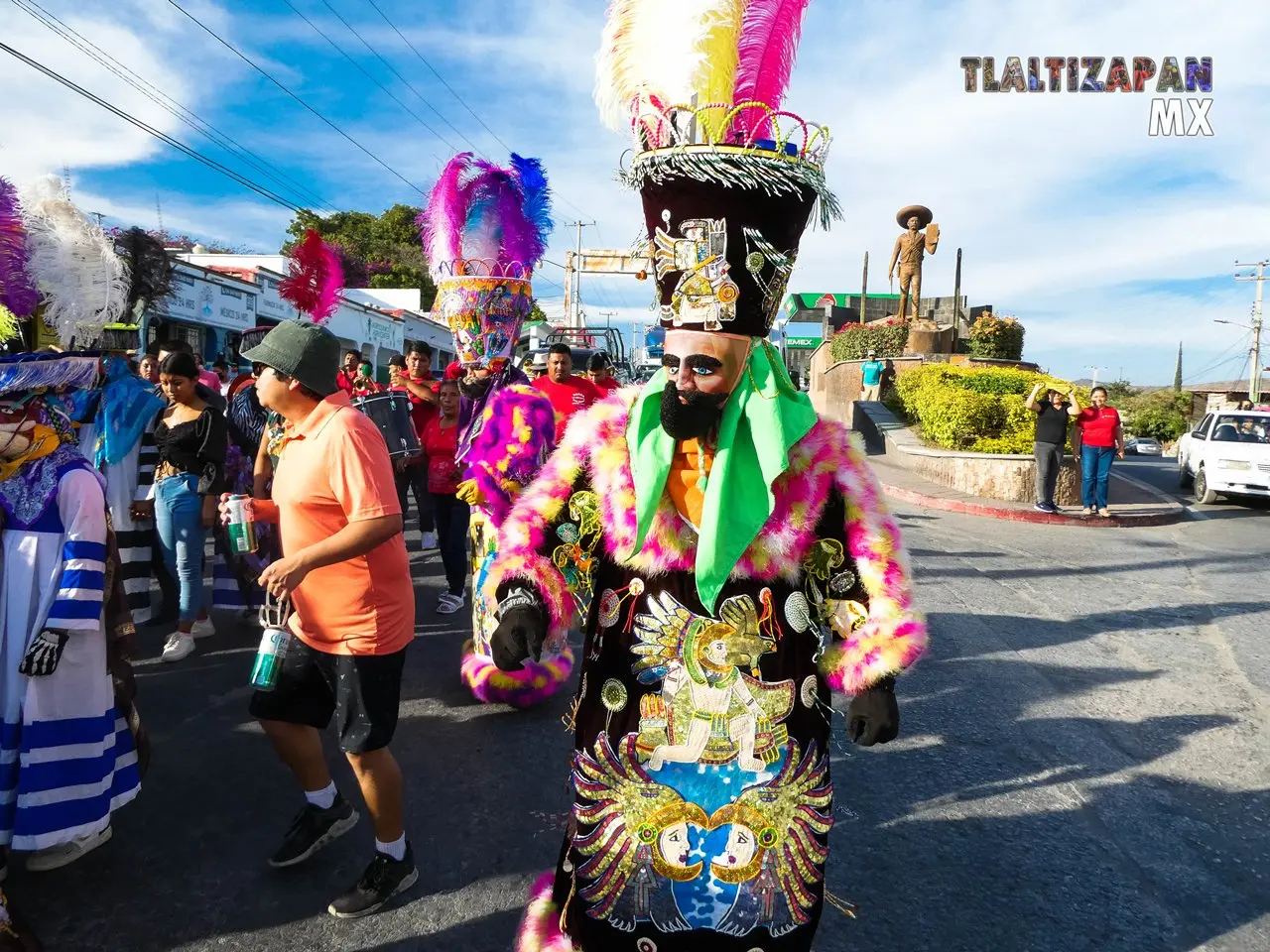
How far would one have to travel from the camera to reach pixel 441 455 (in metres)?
6.14

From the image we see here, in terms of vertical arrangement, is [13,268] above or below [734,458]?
above

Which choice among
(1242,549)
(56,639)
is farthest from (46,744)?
(1242,549)

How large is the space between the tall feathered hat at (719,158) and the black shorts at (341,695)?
1.49 m

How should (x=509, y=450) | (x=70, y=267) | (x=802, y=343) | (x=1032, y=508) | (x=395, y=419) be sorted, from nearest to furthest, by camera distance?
1. (x=70, y=267)
2. (x=509, y=450)
3. (x=395, y=419)
4. (x=1032, y=508)
5. (x=802, y=343)

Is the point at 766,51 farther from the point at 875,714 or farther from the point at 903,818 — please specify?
the point at 903,818

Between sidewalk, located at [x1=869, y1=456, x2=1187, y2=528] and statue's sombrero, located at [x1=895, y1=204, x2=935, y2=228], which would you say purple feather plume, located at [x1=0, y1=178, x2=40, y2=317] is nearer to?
sidewalk, located at [x1=869, y1=456, x2=1187, y2=528]

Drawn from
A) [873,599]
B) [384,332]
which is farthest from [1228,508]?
[384,332]

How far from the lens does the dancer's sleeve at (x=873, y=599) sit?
2021 millimetres

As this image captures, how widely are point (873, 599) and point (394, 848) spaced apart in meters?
1.87

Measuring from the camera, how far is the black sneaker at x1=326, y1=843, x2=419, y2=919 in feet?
8.81

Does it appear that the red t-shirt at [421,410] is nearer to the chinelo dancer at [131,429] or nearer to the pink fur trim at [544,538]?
the chinelo dancer at [131,429]

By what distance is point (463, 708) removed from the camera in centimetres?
444

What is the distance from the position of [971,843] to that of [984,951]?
2.15ft

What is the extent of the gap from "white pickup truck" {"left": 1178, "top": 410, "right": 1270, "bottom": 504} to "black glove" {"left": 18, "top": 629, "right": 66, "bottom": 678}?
1531cm
